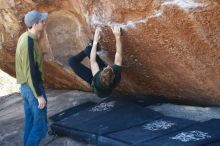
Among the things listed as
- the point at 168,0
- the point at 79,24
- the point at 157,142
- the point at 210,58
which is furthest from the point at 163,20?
the point at 79,24

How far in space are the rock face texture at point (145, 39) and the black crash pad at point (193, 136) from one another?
0.56 meters

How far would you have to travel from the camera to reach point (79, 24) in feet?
19.3

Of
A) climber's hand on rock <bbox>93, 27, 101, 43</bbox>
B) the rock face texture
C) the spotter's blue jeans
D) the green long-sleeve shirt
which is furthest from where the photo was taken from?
climber's hand on rock <bbox>93, 27, 101, 43</bbox>

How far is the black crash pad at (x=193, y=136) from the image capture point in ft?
13.9

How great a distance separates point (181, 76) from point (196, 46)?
0.64 m

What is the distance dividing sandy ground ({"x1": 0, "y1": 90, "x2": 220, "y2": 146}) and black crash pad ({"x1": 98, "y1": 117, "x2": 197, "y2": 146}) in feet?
1.16

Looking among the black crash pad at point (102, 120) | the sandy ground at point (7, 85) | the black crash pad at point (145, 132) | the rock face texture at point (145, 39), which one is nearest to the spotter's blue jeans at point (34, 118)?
the black crash pad at point (102, 120)

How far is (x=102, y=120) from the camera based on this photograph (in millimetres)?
5234

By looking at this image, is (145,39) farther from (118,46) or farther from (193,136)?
(193,136)

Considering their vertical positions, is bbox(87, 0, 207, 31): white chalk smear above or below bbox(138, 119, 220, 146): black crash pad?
above

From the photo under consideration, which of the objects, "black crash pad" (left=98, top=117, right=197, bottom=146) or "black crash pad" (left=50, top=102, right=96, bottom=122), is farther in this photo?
"black crash pad" (left=50, top=102, right=96, bottom=122)

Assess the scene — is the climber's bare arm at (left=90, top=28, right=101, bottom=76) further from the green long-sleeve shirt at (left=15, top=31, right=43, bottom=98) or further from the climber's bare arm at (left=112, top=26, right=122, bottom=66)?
the green long-sleeve shirt at (left=15, top=31, right=43, bottom=98)

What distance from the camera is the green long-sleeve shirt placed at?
190 inches

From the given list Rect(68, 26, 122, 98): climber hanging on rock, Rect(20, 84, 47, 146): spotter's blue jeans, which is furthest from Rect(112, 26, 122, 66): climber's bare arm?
Rect(20, 84, 47, 146): spotter's blue jeans
